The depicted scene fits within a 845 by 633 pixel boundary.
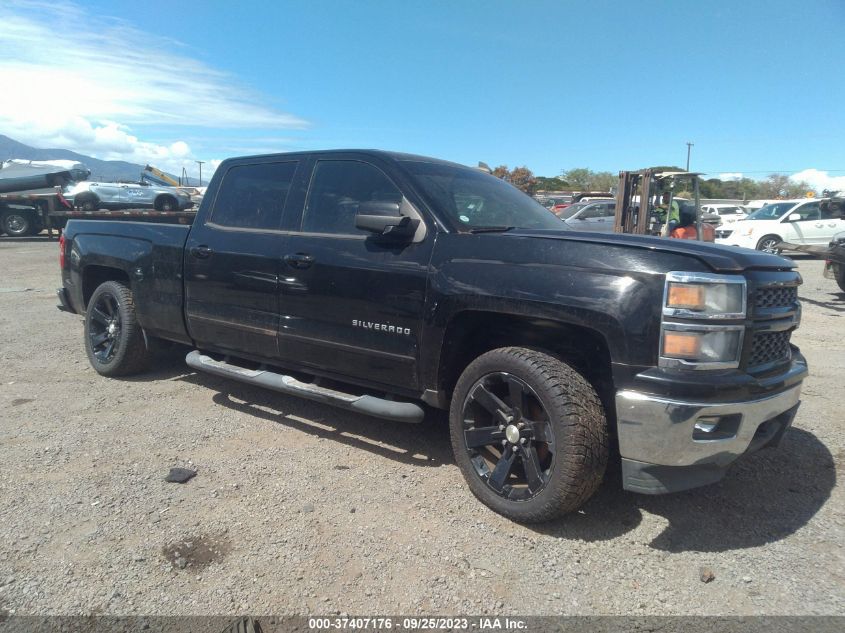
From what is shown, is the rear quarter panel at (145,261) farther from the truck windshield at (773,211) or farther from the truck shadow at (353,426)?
the truck windshield at (773,211)

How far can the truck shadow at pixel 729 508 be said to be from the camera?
9.57 feet

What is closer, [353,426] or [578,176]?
[353,426]

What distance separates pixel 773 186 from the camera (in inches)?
2906

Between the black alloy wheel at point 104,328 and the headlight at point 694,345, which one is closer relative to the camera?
the headlight at point 694,345

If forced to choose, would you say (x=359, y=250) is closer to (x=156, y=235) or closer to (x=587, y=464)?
(x=587, y=464)

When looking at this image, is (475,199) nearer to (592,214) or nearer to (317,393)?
(317,393)

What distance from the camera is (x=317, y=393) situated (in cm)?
382

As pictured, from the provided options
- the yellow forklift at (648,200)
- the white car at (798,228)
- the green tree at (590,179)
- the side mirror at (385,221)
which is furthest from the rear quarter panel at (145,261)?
the green tree at (590,179)

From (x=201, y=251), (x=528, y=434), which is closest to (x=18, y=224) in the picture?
(x=201, y=251)

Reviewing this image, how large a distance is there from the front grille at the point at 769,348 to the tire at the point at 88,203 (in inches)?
990

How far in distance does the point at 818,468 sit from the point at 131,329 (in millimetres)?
5174

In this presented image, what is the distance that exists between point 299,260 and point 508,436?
5.81 feet

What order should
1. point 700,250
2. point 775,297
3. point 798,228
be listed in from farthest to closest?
point 798,228
point 775,297
point 700,250

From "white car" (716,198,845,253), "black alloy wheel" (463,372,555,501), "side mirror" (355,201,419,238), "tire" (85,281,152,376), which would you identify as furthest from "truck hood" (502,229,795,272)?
"white car" (716,198,845,253)
